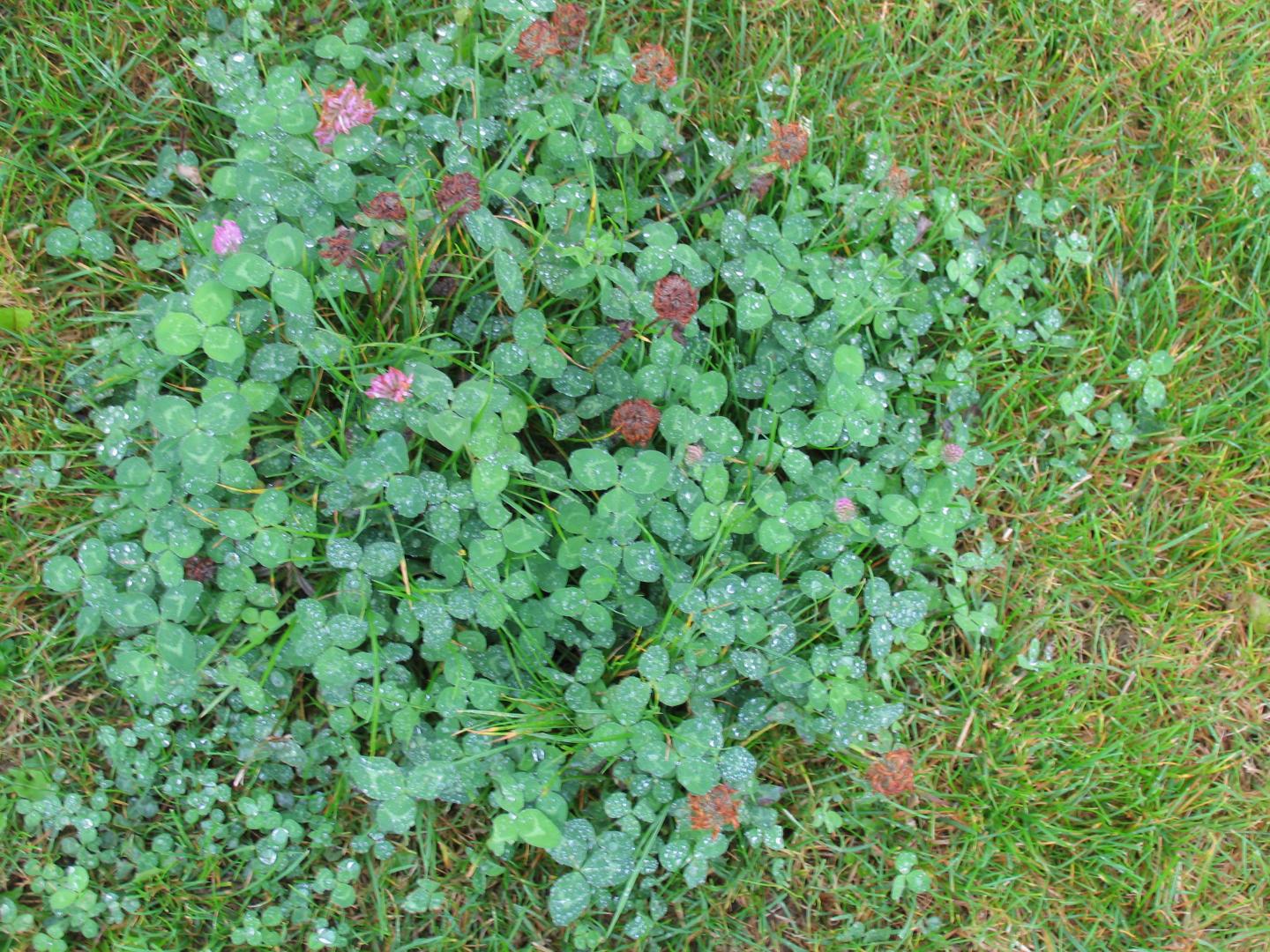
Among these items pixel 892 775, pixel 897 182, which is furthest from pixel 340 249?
pixel 892 775

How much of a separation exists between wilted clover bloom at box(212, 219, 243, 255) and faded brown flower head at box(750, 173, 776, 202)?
113cm

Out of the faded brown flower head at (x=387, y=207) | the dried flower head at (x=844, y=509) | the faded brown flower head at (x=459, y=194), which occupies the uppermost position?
the faded brown flower head at (x=459, y=194)

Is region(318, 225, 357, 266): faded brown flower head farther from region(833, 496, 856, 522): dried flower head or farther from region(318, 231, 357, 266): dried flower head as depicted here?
region(833, 496, 856, 522): dried flower head

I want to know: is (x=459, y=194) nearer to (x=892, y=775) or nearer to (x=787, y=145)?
(x=787, y=145)

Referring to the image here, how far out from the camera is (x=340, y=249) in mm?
2100

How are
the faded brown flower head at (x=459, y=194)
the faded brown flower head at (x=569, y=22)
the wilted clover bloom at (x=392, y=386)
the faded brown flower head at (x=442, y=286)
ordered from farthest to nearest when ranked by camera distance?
the faded brown flower head at (x=569, y=22)
the faded brown flower head at (x=442, y=286)
the faded brown flower head at (x=459, y=194)
the wilted clover bloom at (x=392, y=386)

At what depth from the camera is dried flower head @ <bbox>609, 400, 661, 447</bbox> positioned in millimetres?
2127

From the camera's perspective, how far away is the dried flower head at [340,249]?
2.10 metres

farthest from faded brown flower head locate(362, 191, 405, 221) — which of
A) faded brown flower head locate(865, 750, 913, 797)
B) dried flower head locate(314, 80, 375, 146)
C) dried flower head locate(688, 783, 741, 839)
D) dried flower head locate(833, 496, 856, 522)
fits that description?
faded brown flower head locate(865, 750, 913, 797)

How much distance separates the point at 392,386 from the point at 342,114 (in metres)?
0.60

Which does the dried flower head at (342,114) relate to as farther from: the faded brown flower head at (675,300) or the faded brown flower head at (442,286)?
the faded brown flower head at (675,300)

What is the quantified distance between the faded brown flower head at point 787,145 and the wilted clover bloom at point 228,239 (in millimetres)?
1166

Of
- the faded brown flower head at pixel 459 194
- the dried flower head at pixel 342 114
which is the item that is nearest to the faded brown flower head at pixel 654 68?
the faded brown flower head at pixel 459 194

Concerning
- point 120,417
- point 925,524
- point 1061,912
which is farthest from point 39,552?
point 1061,912
